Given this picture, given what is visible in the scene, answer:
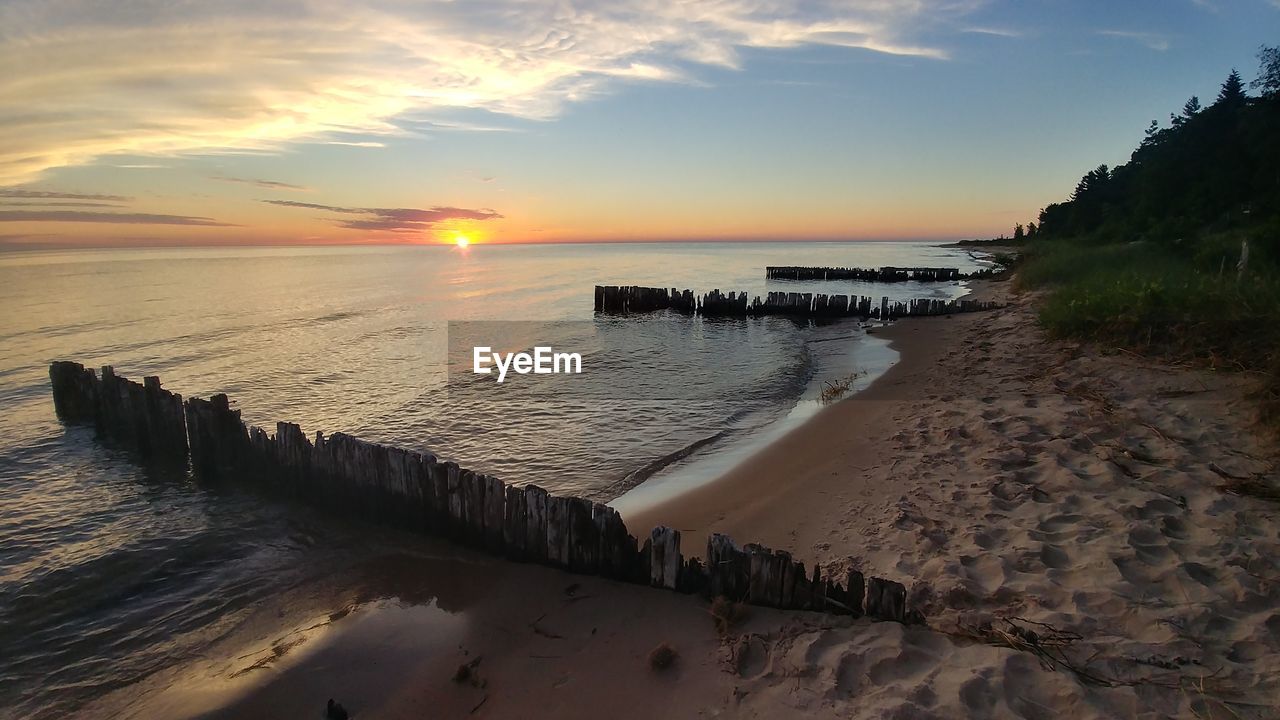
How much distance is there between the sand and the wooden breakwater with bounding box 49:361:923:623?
208 mm

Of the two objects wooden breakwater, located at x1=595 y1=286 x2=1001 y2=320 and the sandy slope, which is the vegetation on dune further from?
wooden breakwater, located at x1=595 y1=286 x2=1001 y2=320

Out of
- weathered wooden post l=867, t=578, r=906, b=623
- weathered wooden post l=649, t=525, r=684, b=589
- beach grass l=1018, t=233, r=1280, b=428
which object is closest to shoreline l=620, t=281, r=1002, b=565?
weathered wooden post l=649, t=525, r=684, b=589

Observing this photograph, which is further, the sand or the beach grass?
the beach grass

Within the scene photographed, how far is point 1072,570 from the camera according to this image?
4922mm

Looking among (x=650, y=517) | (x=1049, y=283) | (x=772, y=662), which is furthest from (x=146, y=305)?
(x=1049, y=283)

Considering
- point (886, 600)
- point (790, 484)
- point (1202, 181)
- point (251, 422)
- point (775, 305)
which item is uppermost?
point (1202, 181)

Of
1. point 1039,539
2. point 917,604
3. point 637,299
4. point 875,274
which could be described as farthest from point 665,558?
point 875,274

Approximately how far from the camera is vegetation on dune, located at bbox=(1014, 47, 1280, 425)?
31.3 ft

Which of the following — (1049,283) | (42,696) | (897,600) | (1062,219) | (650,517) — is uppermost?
(1062,219)

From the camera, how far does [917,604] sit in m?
4.75

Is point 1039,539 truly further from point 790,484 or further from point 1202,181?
point 1202,181

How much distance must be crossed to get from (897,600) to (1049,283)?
27.9m

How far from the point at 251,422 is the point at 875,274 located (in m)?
49.0

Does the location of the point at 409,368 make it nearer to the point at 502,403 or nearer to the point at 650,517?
the point at 502,403
